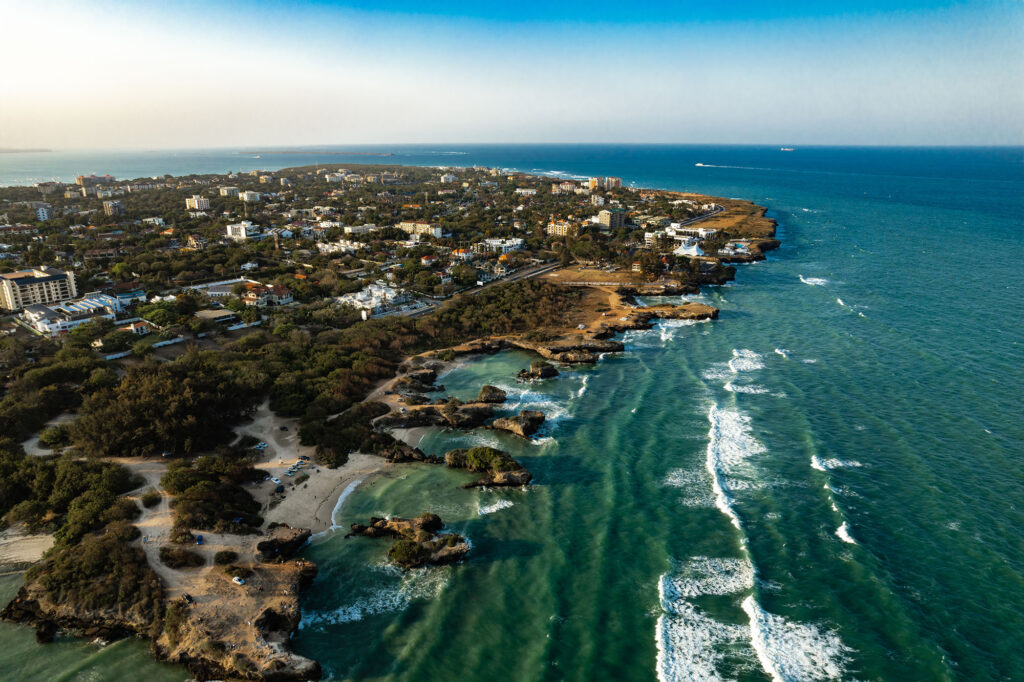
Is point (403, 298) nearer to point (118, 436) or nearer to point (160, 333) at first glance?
point (160, 333)

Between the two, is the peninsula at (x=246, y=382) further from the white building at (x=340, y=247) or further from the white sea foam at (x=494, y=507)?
the white building at (x=340, y=247)

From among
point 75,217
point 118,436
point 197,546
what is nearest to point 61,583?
point 197,546

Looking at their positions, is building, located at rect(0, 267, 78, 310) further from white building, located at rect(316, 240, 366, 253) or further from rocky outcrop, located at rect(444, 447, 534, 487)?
rocky outcrop, located at rect(444, 447, 534, 487)

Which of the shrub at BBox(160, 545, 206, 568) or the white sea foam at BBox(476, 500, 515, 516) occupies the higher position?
the shrub at BBox(160, 545, 206, 568)

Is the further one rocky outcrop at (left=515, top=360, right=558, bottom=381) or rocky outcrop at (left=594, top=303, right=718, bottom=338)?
rocky outcrop at (left=594, top=303, right=718, bottom=338)

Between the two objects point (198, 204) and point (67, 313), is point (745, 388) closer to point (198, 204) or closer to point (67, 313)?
point (67, 313)

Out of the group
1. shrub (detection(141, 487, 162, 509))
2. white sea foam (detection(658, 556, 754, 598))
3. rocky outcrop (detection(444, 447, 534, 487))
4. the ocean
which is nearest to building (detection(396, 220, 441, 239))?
the ocean

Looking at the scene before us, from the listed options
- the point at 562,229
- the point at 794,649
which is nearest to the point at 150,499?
the point at 794,649
